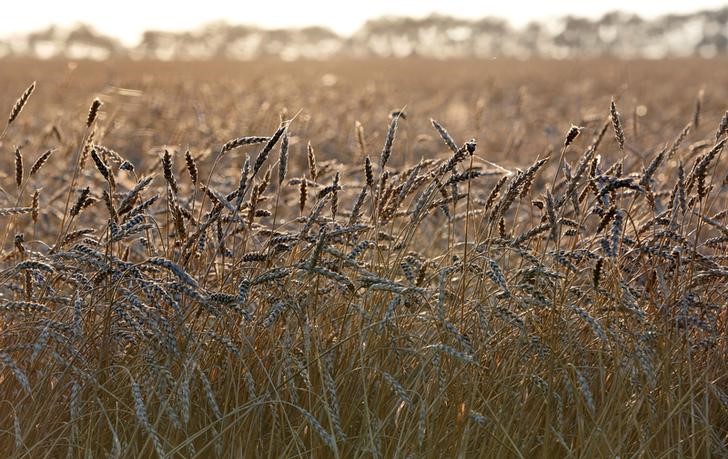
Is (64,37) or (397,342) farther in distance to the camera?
(64,37)

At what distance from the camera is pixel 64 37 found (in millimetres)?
104375

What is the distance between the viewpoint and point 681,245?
2.96 meters

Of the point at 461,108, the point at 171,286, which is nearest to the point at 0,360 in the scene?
the point at 171,286

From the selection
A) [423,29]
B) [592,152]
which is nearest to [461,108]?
[592,152]

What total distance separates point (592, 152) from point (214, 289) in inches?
49.6

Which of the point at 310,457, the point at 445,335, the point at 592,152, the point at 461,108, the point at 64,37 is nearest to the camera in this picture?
the point at 310,457

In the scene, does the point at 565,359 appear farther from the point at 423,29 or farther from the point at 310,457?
the point at 423,29

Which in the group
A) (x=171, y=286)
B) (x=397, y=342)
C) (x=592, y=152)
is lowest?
(x=397, y=342)

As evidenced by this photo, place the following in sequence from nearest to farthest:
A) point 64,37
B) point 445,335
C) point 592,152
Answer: point 445,335
point 592,152
point 64,37

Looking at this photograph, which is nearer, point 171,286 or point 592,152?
point 171,286

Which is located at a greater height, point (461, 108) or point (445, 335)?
point (445, 335)

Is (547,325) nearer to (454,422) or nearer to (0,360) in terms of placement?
(454,422)

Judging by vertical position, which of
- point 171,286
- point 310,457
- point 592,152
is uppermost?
point 592,152

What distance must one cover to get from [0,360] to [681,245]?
78.3 inches
